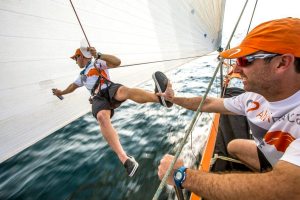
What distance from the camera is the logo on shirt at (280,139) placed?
→ 1.00 metres

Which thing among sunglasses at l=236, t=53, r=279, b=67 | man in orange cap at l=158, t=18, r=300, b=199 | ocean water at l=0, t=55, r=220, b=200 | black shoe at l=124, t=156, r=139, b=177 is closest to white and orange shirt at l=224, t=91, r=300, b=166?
man in orange cap at l=158, t=18, r=300, b=199

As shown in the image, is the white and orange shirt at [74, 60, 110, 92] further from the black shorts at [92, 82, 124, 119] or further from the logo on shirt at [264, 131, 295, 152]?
the logo on shirt at [264, 131, 295, 152]

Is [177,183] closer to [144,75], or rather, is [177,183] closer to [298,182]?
[298,182]

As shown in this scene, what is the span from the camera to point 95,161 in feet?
8.20

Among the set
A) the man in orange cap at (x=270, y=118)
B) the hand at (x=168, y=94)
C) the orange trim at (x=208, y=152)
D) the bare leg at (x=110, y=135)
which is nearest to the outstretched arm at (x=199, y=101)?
the hand at (x=168, y=94)

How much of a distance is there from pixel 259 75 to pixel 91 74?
171cm

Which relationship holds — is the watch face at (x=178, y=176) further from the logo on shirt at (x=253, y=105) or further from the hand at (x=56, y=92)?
the hand at (x=56, y=92)

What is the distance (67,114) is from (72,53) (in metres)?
0.54

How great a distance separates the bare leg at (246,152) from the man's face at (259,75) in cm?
73

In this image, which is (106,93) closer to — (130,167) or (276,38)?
(130,167)

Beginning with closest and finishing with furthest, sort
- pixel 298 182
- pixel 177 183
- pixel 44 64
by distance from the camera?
pixel 298 182
pixel 177 183
pixel 44 64

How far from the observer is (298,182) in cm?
67

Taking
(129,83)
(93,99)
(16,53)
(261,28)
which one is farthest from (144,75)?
(261,28)

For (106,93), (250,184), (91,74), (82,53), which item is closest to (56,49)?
(82,53)
